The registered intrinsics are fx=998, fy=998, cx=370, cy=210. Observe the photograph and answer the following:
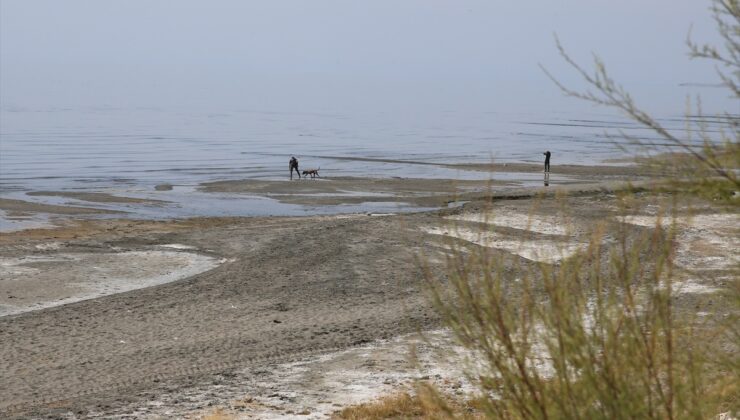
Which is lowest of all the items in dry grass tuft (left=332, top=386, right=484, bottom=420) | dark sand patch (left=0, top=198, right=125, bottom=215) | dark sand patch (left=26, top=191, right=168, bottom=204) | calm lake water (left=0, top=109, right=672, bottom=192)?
dry grass tuft (left=332, top=386, right=484, bottom=420)

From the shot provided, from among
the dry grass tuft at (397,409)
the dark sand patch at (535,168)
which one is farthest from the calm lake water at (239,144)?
the dry grass tuft at (397,409)

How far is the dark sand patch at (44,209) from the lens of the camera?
1507 inches

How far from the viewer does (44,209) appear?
38.9 m

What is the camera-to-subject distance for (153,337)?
744 inches

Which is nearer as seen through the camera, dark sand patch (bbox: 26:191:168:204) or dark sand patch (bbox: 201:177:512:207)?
dark sand patch (bbox: 26:191:168:204)

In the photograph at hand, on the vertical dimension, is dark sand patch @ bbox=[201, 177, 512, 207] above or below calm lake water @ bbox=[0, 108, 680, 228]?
below

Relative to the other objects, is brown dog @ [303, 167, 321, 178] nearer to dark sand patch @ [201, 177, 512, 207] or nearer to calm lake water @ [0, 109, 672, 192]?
dark sand patch @ [201, 177, 512, 207]

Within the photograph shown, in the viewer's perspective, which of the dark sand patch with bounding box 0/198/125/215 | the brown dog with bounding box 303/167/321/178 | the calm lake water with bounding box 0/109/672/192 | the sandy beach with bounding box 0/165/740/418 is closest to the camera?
the sandy beach with bounding box 0/165/740/418

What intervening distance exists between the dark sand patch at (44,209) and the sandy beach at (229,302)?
5.56 feet

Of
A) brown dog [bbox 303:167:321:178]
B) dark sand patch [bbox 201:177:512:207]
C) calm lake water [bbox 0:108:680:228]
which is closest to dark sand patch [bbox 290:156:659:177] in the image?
calm lake water [bbox 0:108:680:228]

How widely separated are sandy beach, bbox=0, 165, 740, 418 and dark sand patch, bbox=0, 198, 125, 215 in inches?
66.7

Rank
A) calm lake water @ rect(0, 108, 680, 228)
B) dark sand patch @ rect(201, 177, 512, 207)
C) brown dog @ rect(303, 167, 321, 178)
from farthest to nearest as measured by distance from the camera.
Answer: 1. brown dog @ rect(303, 167, 321, 178)
2. calm lake water @ rect(0, 108, 680, 228)
3. dark sand patch @ rect(201, 177, 512, 207)

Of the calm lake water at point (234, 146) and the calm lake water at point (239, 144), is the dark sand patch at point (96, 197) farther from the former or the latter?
the calm lake water at point (239, 144)

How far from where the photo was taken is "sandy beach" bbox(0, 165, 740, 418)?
14945 millimetres
